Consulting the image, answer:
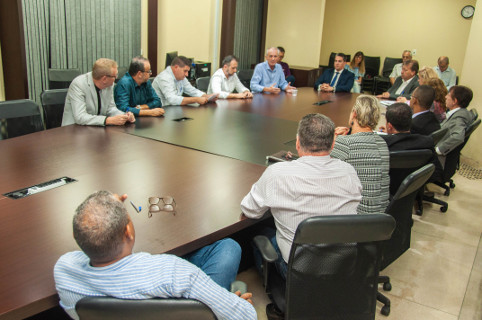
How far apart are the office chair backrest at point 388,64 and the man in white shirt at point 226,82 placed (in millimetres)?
5550

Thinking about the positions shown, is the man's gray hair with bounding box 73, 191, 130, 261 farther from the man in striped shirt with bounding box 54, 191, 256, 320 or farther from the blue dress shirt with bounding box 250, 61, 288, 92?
the blue dress shirt with bounding box 250, 61, 288, 92

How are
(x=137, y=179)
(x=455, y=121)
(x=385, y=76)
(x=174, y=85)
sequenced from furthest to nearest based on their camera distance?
(x=385, y=76), (x=174, y=85), (x=455, y=121), (x=137, y=179)

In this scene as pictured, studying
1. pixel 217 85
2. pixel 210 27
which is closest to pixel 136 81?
pixel 217 85

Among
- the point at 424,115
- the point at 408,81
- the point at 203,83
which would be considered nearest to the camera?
the point at 424,115

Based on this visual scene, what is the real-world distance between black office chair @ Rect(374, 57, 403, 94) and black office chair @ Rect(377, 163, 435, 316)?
7572 mm

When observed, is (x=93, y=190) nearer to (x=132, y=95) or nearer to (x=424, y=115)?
(x=132, y=95)

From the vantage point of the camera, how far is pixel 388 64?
974 centimetres

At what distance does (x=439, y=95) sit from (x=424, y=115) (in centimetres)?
80

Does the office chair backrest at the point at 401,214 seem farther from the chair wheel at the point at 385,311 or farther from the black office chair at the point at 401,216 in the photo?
the chair wheel at the point at 385,311

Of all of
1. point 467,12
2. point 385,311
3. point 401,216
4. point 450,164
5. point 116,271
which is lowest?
point 385,311

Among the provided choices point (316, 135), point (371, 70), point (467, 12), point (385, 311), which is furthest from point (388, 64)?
point (316, 135)

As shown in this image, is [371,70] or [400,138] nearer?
[400,138]

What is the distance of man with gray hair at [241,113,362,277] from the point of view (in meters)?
1.80

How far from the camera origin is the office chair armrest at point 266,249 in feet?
5.90
